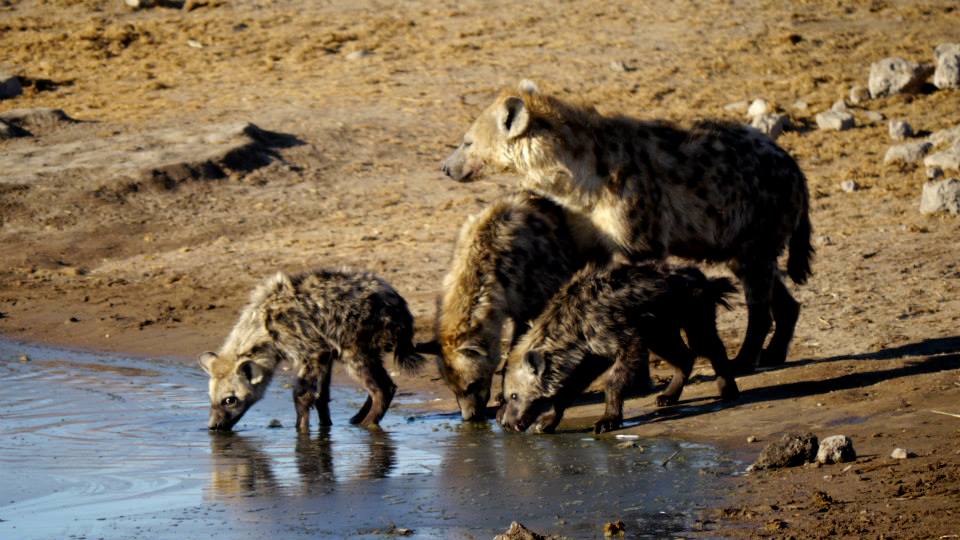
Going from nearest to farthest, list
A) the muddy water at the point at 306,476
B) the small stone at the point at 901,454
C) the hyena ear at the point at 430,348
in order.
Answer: the muddy water at the point at 306,476
the small stone at the point at 901,454
the hyena ear at the point at 430,348

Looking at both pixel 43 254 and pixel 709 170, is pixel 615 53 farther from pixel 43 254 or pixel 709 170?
pixel 709 170

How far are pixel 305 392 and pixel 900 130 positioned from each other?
7.60 metres

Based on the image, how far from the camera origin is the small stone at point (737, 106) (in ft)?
47.9

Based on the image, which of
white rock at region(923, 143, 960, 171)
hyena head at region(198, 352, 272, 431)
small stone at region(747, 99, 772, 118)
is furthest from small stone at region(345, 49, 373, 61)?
hyena head at region(198, 352, 272, 431)

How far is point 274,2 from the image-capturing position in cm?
1859

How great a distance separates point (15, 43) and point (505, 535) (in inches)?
559

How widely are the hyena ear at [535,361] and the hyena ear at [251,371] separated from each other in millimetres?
1492

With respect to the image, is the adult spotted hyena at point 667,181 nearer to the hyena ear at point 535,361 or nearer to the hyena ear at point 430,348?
the hyena ear at point 535,361

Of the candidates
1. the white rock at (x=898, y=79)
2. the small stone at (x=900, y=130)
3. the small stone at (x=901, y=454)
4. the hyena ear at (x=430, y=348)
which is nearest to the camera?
the small stone at (x=901, y=454)

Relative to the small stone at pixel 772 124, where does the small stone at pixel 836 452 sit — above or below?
above

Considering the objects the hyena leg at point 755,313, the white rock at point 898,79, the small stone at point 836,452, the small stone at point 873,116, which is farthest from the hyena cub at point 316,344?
the white rock at point 898,79

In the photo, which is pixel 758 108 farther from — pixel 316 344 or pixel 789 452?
pixel 789 452

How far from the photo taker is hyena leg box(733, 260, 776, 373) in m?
7.82

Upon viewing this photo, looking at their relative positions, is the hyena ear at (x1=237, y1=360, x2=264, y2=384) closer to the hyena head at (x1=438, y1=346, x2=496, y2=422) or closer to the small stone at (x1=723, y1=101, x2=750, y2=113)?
the hyena head at (x1=438, y1=346, x2=496, y2=422)
